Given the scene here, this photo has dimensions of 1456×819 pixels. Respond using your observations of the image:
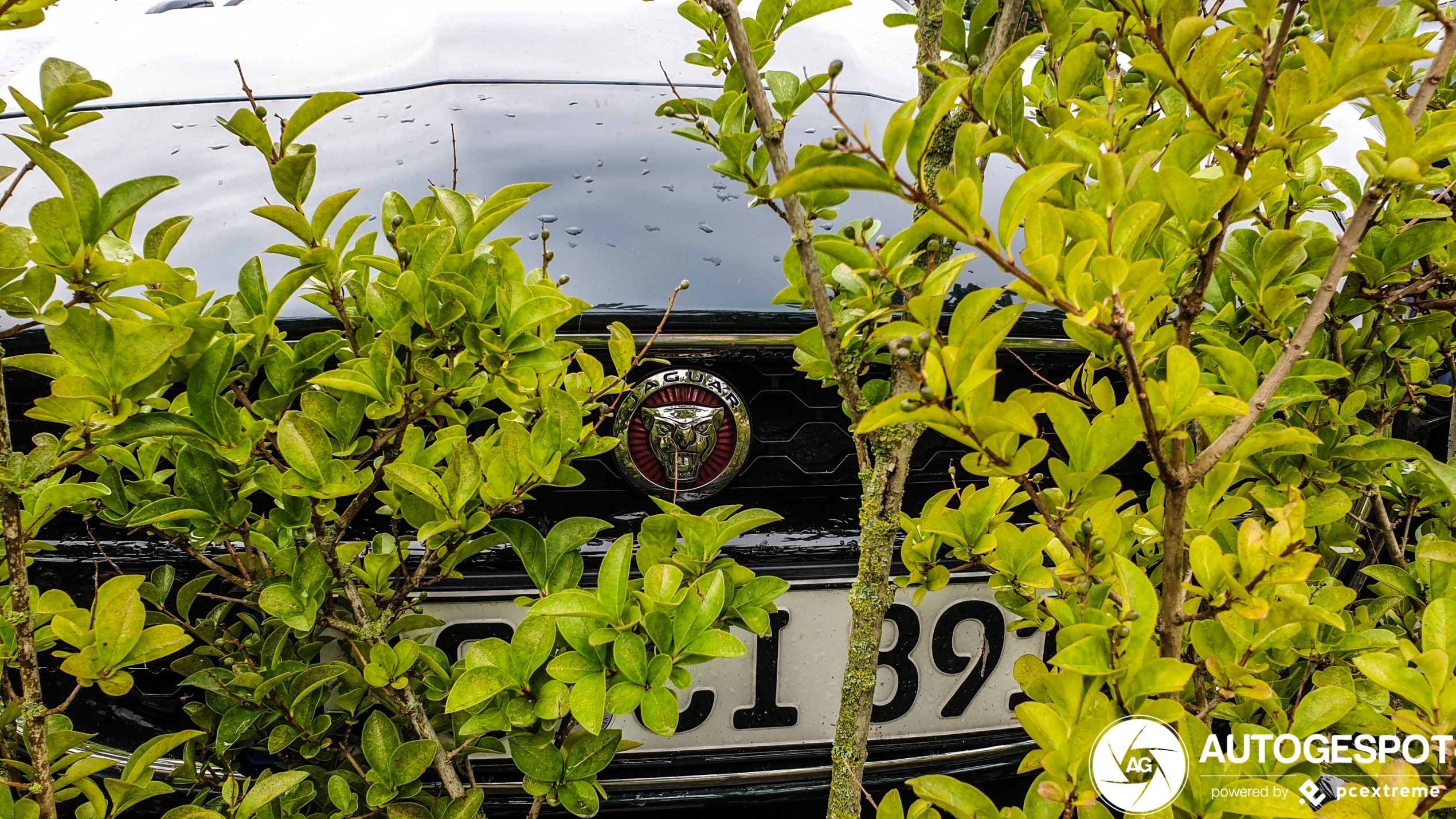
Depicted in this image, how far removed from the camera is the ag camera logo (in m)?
0.68

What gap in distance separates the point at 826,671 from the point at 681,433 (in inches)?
15.6

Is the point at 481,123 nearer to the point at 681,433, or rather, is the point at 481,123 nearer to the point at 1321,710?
the point at 681,433

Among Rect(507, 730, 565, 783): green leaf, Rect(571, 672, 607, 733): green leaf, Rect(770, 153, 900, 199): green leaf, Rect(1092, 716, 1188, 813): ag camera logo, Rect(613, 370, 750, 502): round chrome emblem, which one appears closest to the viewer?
Rect(770, 153, 900, 199): green leaf

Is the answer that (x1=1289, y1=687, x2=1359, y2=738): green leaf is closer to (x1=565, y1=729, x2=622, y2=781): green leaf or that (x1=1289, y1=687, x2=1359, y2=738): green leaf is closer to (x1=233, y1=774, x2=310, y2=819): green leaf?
(x1=565, y1=729, x2=622, y2=781): green leaf

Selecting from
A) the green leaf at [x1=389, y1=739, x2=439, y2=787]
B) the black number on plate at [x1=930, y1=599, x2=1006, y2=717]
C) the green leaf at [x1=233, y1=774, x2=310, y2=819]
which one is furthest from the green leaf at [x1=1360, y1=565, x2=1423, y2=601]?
the green leaf at [x1=233, y1=774, x2=310, y2=819]

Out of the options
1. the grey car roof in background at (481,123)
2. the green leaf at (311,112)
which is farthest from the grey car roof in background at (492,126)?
the green leaf at (311,112)

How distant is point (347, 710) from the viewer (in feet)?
3.34

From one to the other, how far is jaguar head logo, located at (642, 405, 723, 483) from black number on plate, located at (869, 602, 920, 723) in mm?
345

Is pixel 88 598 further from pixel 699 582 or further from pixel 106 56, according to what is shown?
pixel 106 56

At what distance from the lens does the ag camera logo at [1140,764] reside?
679 millimetres

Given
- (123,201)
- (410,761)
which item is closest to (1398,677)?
(410,761)

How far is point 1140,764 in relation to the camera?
26.9 inches

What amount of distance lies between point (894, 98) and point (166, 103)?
1.32 m

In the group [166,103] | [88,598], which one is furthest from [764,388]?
[166,103]
